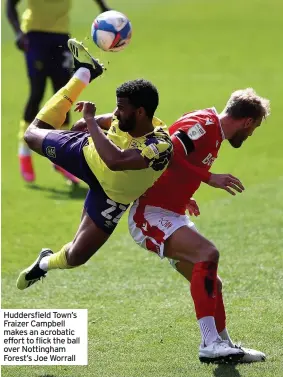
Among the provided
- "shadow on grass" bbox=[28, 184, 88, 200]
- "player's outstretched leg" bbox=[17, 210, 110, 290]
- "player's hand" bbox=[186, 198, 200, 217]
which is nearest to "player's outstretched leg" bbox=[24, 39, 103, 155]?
"player's outstretched leg" bbox=[17, 210, 110, 290]

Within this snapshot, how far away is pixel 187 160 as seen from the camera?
7238 mm

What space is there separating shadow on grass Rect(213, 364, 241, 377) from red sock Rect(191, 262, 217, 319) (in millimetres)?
386

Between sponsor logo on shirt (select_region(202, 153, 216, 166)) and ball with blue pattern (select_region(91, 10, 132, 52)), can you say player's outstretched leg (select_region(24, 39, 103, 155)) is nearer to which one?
ball with blue pattern (select_region(91, 10, 132, 52))

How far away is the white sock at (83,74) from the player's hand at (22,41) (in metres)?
5.86

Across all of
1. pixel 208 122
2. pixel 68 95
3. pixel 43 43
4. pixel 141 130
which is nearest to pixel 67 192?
pixel 43 43

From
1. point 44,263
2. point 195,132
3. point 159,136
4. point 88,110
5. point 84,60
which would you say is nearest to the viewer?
point 88,110

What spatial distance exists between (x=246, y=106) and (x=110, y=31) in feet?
5.30

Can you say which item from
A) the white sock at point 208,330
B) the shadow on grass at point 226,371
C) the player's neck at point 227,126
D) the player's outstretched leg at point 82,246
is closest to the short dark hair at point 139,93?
the player's neck at point 227,126

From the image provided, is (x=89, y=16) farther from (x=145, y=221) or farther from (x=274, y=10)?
(x=145, y=221)

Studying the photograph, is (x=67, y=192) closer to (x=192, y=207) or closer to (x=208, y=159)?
(x=192, y=207)

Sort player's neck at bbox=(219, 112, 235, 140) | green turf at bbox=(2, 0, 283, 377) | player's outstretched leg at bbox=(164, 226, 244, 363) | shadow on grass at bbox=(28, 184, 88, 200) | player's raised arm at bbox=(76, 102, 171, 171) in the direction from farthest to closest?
shadow on grass at bbox=(28, 184, 88, 200), green turf at bbox=(2, 0, 283, 377), player's neck at bbox=(219, 112, 235, 140), player's outstretched leg at bbox=(164, 226, 244, 363), player's raised arm at bbox=(76, 102, 171, 171)

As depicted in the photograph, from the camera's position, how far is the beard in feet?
22.7

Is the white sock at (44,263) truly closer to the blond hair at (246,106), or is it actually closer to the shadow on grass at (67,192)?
the blond hair at (246,106)

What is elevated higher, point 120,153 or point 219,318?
point 120,153
